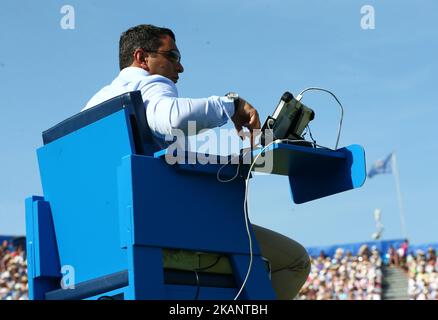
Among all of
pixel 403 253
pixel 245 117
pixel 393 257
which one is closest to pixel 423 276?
pixel 403 253

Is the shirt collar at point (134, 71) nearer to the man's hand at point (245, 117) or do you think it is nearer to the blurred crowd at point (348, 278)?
the man's hand at point (245, 117)

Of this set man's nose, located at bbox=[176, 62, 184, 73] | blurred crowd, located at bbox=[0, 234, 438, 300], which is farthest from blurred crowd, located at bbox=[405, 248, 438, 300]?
man's nose, located at bbox=[176, 62, 184, 73]

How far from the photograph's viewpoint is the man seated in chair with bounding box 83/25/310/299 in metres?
2.96

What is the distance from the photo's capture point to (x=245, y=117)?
312cm

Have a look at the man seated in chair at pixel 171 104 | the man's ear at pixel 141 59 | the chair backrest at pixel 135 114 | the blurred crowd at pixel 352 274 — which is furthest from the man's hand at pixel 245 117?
the blurred crowd at pixel 352 274

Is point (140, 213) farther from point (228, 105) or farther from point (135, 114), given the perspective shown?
point (228, 105)

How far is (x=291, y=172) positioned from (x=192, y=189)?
466 millimetres

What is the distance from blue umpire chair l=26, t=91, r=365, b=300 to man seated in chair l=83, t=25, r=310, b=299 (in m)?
0.11

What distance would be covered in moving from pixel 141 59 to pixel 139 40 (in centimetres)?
9

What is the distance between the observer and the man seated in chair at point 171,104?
9.71 ft

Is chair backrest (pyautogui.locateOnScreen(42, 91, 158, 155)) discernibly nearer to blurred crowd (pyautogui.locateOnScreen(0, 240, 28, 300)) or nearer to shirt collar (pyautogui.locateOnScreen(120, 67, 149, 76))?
shirt collar (pyautogui.locateOnScreen(120, 67, 149, 76))
